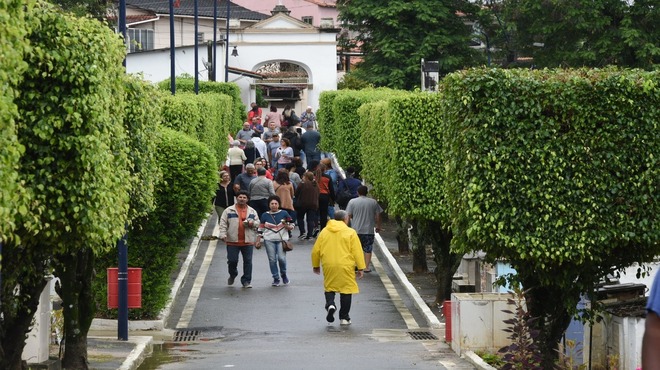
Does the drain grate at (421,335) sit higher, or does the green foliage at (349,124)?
the green foliage at (349,124)

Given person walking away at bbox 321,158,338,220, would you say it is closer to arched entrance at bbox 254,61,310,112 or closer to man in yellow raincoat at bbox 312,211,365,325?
man in yellow raincoat at bbox 312,211,365,325

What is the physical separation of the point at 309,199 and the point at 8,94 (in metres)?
21.4

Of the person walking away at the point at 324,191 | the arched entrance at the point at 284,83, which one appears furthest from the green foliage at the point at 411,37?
the person walking away at the point at 324,191

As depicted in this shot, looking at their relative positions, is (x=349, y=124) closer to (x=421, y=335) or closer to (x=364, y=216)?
(x=364, y=216)

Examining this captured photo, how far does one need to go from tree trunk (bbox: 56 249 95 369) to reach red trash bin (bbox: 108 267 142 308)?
352 centimetres

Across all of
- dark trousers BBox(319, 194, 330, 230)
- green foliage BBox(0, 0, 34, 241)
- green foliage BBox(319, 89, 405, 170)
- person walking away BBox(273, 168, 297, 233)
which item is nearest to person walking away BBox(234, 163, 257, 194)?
person walking away BBox(273, 168, 297, 233)

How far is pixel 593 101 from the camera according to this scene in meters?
15.4

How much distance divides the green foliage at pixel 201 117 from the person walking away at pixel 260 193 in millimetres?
1615

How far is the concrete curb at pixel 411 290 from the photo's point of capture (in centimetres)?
2130

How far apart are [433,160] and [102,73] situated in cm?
1209

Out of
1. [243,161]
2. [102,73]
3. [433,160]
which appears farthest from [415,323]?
[243,161]

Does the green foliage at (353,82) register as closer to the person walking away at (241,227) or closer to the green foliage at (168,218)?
the person walking away at (241,227)

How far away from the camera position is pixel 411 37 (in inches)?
2576

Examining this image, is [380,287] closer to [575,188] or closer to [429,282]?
[429,282]
